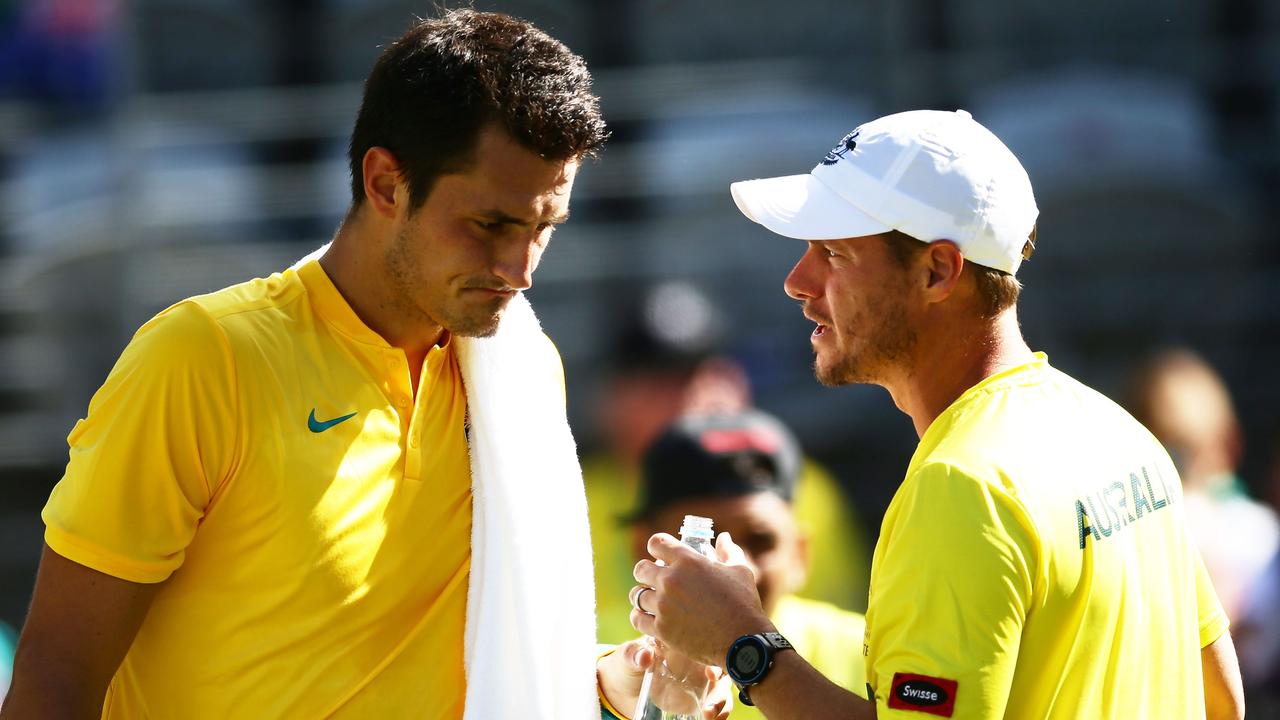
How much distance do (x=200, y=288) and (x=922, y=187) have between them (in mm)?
5238

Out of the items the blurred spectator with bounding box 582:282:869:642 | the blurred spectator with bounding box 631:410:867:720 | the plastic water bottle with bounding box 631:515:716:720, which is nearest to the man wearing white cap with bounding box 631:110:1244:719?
the plastic water bottle with bounding box 631:515:716:720

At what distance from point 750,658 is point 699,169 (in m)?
5.26

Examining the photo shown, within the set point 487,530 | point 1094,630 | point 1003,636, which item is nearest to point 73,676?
point 487,530

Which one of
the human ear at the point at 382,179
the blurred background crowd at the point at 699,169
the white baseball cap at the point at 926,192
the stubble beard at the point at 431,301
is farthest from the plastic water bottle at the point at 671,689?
the blurred background crowd at the point at 699,169

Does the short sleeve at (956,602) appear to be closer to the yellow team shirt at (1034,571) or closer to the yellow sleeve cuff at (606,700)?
the yellow team shirt at (1034,571)

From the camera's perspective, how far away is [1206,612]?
89.7 inches

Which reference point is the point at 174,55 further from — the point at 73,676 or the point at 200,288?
the point at 73,676

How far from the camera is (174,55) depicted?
7.62 metres

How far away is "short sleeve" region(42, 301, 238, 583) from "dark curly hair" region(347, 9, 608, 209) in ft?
1.41

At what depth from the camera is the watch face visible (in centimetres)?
198

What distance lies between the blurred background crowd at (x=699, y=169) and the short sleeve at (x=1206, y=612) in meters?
4.14

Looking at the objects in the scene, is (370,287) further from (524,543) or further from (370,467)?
(524,543)

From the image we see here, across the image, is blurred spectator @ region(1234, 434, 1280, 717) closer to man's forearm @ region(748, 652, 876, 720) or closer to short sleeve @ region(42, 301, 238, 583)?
man's forearm @ region(748, 652, 876, 720)

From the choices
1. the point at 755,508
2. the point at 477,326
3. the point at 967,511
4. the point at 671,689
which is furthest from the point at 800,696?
the point at 755,508
